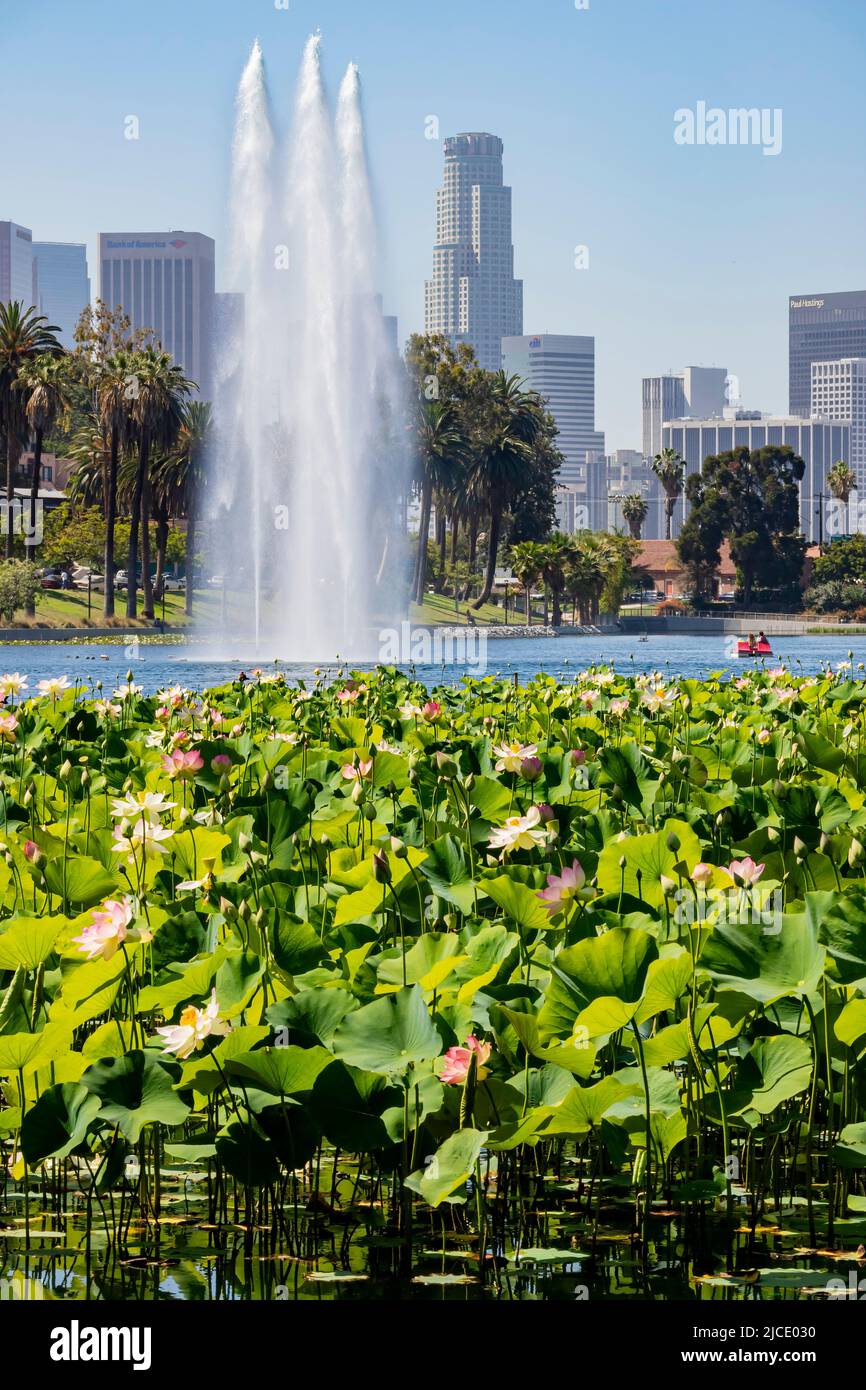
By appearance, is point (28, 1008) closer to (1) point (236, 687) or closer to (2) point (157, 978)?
(2) point (157, 978)

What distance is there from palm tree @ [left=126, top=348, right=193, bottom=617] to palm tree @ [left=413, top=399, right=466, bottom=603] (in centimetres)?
1479

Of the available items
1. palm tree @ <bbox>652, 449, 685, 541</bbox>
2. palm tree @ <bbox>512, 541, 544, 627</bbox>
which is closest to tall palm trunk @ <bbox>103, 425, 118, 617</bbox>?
palm tree @ <bbox>512, 541, 544, 627</bbox>

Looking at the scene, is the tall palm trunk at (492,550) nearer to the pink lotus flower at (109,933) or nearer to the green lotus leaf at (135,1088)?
the pink lotus flower at (109,933)

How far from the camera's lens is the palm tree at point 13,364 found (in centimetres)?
6619

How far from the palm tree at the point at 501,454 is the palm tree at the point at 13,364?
91.0ft

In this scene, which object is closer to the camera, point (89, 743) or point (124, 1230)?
point (124, 1230)

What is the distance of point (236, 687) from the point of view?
1360cm

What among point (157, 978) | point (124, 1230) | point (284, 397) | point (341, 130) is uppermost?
point (341, 130)

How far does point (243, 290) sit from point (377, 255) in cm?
322

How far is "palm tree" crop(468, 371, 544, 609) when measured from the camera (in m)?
88.9

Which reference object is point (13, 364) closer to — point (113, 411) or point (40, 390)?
point (40, 390)

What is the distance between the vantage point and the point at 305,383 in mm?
38250
